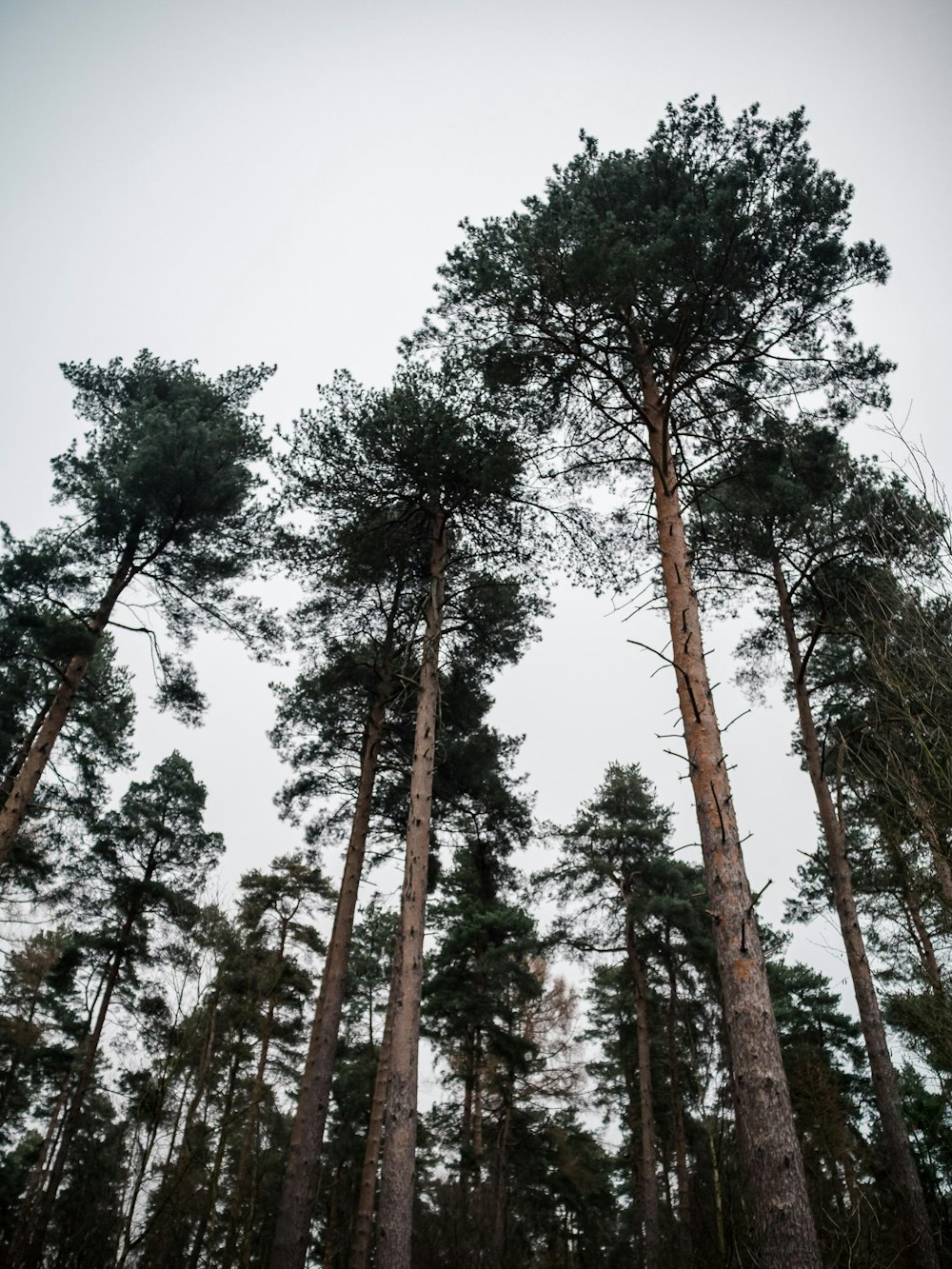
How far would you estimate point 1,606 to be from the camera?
34.6 feet

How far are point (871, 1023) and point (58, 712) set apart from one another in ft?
36.4

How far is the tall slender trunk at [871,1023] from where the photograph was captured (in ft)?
23.3

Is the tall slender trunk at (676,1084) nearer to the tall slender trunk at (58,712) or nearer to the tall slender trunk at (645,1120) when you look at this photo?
the tall slender trunk at (645,1120)

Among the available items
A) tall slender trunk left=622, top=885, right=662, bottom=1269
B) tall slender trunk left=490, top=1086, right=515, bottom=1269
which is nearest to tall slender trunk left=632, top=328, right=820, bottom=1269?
tall slender trunk left=622, top=885, right=662, bottom=1269

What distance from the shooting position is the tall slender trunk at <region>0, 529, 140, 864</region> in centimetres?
856

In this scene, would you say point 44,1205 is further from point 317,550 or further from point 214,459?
point 214,459

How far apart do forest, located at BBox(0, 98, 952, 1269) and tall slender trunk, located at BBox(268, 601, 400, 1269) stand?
6 cm

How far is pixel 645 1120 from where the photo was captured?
13.9 metres

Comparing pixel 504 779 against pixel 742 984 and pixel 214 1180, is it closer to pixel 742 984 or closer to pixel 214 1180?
pixel 214 1180

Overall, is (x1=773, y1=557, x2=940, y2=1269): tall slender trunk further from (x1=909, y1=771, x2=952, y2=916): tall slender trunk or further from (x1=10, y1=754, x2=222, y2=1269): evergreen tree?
(x1=10, y1=754, x2=222, y2=1269): evergreen tree

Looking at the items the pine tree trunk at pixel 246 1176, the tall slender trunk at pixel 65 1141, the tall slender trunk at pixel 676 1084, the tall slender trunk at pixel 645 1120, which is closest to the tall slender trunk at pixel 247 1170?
the pine tree trunk at pixel 246 1176

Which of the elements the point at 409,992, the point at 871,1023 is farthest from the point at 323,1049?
the point at 871,1023

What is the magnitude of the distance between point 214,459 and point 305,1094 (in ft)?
29.3

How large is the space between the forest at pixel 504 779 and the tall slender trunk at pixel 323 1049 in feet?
0.19
